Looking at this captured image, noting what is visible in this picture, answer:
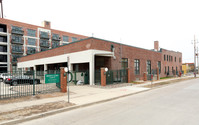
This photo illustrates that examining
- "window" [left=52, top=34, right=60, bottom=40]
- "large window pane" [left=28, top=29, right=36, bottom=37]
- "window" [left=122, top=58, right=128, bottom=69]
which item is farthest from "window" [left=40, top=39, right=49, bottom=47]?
"window" [left=122, top=58, right=128, bottom=69]

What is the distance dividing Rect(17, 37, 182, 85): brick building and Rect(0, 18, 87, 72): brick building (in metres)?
12.4

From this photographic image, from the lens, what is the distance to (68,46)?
20781mm

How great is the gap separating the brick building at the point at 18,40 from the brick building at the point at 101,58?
488 inches

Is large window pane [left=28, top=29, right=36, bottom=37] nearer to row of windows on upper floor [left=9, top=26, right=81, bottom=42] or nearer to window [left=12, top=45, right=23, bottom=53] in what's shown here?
row of windows on upper floor [left=9, top=26, right=81, bottom=42]

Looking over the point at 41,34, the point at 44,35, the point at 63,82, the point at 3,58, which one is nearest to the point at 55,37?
the point at 44,35

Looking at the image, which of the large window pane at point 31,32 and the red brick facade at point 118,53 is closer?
the red brick facade at point 118,53

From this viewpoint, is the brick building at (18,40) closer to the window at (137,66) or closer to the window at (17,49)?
the window at (17,49)

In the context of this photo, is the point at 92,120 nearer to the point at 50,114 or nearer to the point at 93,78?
the point at 50,114

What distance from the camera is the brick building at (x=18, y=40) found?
43.3 meters

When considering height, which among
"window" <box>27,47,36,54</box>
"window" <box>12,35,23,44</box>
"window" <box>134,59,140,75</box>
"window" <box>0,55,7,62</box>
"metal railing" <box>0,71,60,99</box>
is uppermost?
"window" <box>12,35,23,44</box>

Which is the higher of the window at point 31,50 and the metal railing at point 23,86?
the window at point 31,50

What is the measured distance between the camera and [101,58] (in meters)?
20.0

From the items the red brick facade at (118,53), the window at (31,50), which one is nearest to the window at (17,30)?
the window at (31,50)

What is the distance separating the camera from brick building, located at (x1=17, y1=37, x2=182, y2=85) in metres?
17.3
